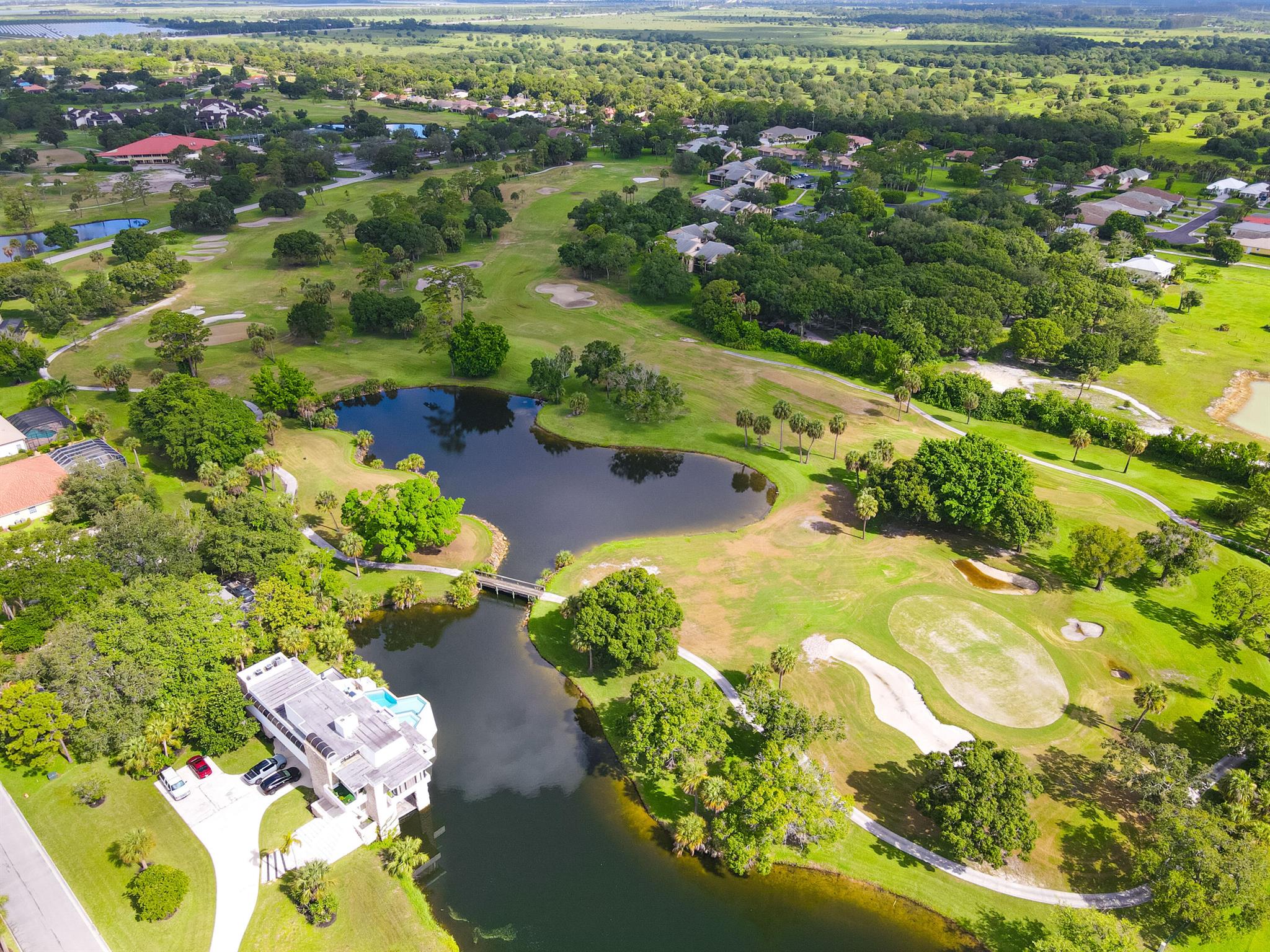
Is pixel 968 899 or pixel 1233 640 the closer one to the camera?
pixel 968 899

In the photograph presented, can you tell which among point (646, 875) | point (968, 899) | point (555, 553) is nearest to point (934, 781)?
point (968, 899)

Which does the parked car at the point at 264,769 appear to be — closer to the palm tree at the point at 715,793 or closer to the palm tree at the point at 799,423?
the palm tree at the point at 715,793

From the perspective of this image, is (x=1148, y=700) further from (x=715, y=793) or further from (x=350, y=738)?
(x=350, y=738)

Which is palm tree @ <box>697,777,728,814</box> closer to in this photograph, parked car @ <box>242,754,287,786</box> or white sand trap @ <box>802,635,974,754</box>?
white sand trap @ <box>802,635,974,754</box>

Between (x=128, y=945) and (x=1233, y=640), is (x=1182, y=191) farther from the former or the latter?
(x=128, y=945)

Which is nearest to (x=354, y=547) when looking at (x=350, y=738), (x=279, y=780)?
(x=279, y=780)

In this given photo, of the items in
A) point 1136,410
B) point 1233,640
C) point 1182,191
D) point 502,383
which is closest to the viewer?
point 1233,640
